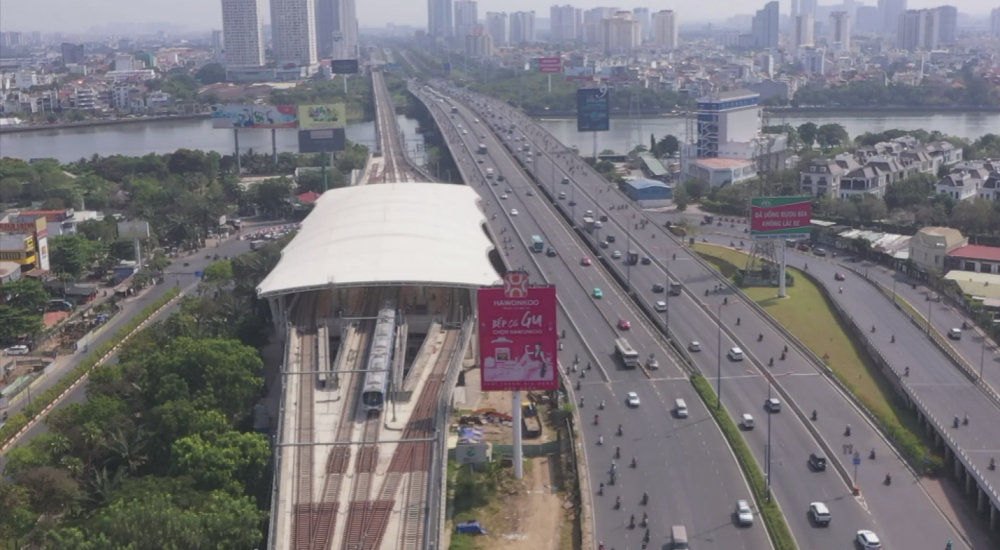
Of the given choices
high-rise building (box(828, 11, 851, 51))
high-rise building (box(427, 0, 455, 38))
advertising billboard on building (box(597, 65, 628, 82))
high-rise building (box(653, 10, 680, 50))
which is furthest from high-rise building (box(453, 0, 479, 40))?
advertising billboard on building (box(597, 65, 628, 82))

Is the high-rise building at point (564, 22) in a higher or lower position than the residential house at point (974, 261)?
higher

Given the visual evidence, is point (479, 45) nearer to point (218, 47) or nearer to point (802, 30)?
point (218, 47)

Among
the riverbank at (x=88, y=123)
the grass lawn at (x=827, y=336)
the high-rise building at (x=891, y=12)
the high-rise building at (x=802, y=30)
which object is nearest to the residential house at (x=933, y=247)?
the grass lawn at (x=827, y=336)

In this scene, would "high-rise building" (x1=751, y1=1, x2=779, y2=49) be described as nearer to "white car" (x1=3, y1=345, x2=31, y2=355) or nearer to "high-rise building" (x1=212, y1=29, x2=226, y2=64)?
"high-rise building" (x1=212, y1=29, x2=226, y2=64)

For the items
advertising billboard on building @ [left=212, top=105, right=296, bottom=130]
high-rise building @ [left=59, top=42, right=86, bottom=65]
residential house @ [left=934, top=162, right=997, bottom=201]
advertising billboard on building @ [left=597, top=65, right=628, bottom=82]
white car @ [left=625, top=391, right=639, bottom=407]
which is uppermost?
high-rise building @ [left=59, top=42, right=86, bottom=65]

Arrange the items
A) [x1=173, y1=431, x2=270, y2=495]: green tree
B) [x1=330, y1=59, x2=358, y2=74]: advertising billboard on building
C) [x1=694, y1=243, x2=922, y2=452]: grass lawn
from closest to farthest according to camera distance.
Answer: [x1=173, y1=431, x2=270, y2=495]: green tree < [x1=694, y1=243, x2=922, y2=452]: grass lawn < [x1=330, y1=59, x2=358, y2=74]: advertising billboard on building

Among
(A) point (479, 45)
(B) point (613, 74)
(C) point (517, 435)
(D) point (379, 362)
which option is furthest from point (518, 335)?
(A) point (479, 45)

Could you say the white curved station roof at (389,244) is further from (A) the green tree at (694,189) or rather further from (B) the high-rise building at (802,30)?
(B) the high-rise building at (802,30)
